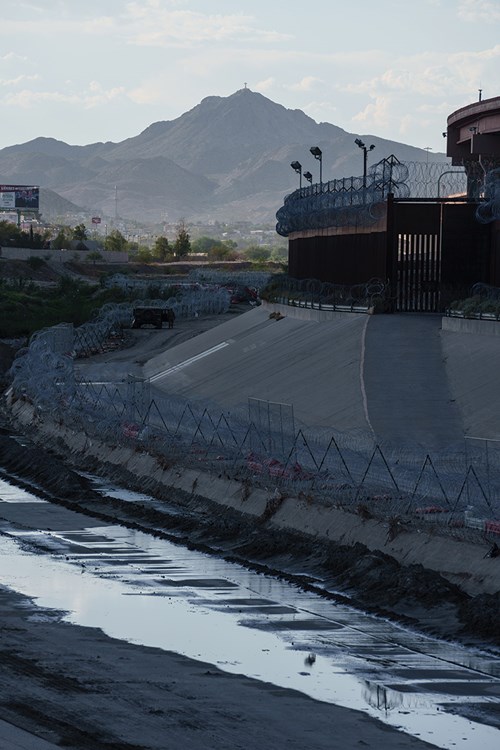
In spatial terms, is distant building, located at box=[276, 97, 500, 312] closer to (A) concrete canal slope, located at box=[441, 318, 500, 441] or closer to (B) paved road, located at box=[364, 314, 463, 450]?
(B) paved road, located at box=[364, 314, 463, 450]

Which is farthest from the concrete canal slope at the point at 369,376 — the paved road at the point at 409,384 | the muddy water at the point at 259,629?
the muddy water at the point at 259,629

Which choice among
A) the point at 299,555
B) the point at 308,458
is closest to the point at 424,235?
the point at 308,458

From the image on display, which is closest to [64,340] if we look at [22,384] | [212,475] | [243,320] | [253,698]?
[243,320]

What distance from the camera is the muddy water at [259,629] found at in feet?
60.4

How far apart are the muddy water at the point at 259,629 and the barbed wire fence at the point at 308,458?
2.53m

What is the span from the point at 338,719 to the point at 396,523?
8.65m

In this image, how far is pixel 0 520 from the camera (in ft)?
110

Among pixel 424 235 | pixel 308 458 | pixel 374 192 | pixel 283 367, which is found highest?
pixel 374 192

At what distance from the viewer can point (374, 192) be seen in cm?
5481

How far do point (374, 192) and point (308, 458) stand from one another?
25618 millimetres

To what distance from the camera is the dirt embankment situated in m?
22.5

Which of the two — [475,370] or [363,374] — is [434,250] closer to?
[363,374]

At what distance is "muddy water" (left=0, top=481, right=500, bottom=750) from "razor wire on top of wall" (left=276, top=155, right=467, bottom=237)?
23751mm

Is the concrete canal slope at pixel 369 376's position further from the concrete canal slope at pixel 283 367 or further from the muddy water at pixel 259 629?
the muddy water at pixel 259 629
